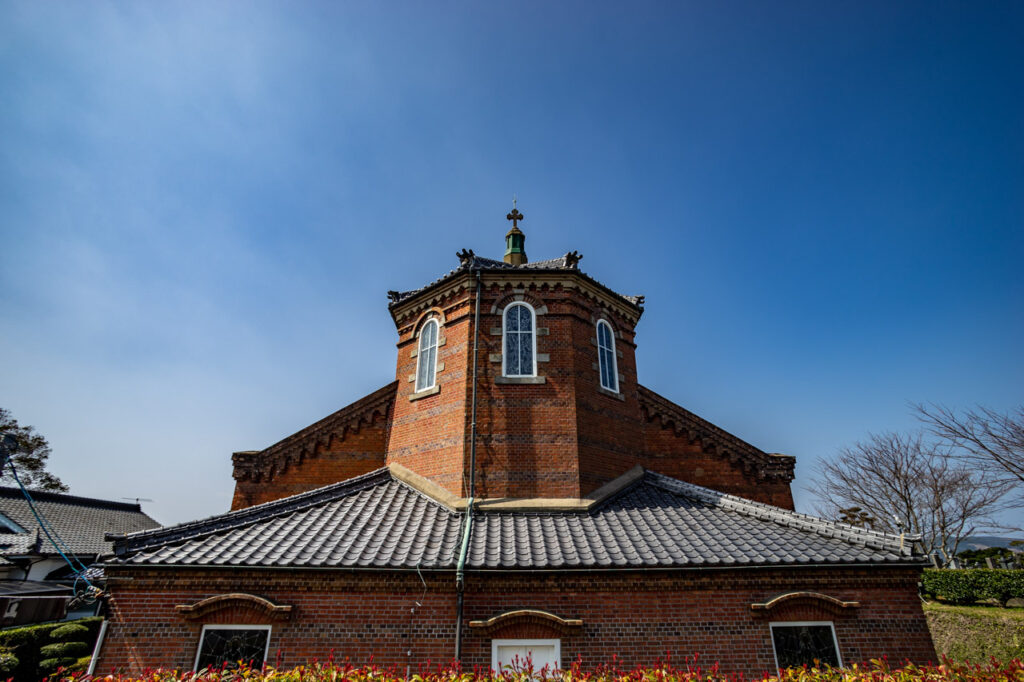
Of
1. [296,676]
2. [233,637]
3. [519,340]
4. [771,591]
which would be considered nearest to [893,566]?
[771,591]

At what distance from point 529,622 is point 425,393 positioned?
7.16 m

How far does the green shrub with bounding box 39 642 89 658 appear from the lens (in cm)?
1930

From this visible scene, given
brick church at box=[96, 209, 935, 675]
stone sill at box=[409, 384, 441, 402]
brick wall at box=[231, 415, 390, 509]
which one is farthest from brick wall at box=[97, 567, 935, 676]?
stone sill at box=[409, 384, 441, 402]

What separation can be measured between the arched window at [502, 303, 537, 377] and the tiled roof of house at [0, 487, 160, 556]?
32.5 metres

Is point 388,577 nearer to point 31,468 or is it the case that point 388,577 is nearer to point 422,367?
point 422,367

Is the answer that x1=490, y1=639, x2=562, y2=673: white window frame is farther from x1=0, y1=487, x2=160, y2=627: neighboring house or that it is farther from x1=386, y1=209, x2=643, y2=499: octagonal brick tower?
x1=0, y1=487, x2=160, y2=627: neighboring house

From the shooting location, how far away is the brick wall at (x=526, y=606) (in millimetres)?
9227

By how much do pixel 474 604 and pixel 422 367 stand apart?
773 centimetres

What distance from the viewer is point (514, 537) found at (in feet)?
35.4

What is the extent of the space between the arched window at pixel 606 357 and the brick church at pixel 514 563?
31.1 inches

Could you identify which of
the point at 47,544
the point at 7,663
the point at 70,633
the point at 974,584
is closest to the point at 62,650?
the point at 70,633

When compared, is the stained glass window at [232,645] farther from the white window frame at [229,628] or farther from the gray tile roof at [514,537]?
the gray tile roof at [514,537]

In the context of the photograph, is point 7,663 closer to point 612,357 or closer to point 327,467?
point 327,467

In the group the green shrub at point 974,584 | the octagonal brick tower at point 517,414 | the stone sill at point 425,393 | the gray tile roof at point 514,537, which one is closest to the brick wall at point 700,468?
the octagonal brick tower at point 517,414
